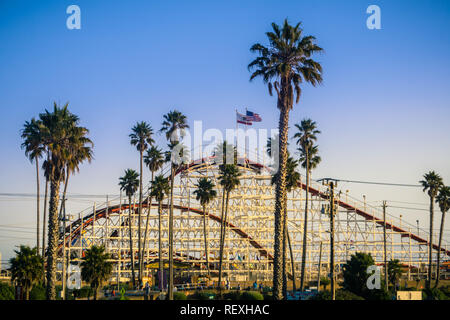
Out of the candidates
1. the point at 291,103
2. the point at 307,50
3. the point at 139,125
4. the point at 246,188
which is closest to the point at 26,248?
the point at 291,103

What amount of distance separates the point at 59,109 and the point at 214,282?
31.9 meters

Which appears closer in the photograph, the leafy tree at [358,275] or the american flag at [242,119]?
the leafy tree at [358,275]

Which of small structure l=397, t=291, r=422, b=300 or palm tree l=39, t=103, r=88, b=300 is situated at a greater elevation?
palm tree l=39, t=103, r=88, b=300

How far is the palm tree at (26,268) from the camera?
118 feet

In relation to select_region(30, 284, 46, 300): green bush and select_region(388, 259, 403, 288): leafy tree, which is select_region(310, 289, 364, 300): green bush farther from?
select_region(30, 284, 46, 300): green bush

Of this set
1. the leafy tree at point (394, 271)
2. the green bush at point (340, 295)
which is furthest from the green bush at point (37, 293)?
the leafy tree at point (394, 271)

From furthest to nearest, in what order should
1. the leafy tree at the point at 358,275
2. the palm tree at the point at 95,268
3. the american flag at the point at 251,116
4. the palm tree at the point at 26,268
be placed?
the american flag at the point at 251,116
the leafy tree at the point at 358,275
the palm tree at the point at 95,268
the palm tree at the point at 26,268

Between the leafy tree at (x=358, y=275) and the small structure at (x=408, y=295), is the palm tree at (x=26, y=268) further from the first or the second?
the small structure at (x=408, y=295)

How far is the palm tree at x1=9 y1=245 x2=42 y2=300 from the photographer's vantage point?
36000mm

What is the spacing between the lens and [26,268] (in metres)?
36.0

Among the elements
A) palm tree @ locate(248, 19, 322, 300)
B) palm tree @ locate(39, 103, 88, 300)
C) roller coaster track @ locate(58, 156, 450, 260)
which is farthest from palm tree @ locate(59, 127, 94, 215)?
roller coaster track @ locate(58, 156, 450, 260)

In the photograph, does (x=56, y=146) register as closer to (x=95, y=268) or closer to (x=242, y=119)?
(x=95, y=268)

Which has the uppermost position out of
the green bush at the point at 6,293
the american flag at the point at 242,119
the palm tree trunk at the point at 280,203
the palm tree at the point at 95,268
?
the american flag at the point at 242,119
